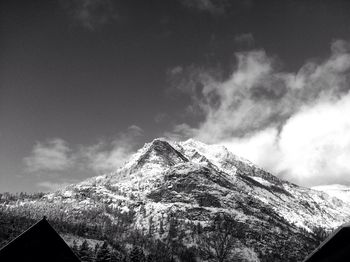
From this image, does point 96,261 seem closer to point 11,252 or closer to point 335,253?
point 11,252

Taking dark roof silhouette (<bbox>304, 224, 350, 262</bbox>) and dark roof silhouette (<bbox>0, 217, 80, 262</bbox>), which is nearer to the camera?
dark roof silhouette (<bbox>304, 224, 350, 262</bbox>)

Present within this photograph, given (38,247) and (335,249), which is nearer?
(335,249)

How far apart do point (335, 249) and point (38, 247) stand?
11888mm

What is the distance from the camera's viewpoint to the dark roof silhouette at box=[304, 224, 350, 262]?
32.3ft

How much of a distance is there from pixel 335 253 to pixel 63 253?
11.4 meters

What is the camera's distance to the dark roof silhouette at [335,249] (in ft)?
32.3

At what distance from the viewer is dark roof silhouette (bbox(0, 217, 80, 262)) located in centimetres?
1413

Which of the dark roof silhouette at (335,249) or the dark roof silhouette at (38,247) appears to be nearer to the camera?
Result: the dark roof silhouette at (335,249)

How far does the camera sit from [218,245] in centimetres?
3488

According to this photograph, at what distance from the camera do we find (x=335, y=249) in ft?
32.9

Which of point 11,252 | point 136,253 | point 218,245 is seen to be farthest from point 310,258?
point 136,253

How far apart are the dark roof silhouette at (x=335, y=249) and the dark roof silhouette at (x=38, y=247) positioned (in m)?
10.6

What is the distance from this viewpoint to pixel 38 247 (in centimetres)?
1468

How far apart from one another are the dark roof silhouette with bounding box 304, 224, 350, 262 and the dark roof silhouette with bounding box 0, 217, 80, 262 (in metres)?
10.6
